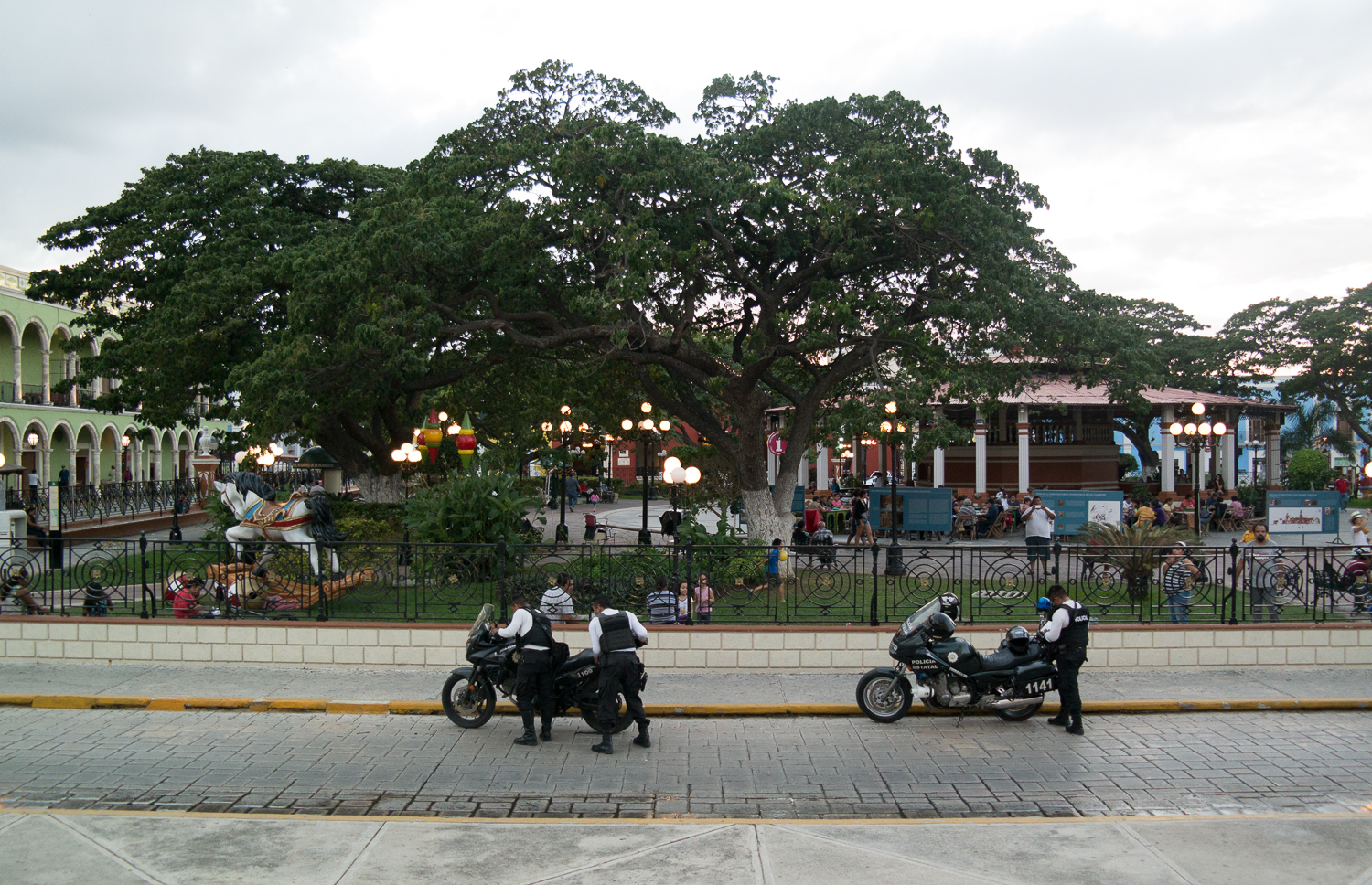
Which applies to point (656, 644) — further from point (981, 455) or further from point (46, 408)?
point (46, 408)

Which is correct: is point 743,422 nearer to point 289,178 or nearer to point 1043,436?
point 289,178

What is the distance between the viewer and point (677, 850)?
6.64 metres

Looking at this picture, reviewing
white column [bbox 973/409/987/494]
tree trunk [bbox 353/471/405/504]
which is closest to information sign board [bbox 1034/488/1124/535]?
white column [bbox 973/409/987/494]

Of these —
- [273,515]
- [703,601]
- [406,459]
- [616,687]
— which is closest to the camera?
[616,687]

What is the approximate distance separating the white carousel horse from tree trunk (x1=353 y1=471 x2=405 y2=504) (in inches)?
555

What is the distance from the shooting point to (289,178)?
28.5 meters

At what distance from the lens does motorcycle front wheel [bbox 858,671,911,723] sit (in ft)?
33.2

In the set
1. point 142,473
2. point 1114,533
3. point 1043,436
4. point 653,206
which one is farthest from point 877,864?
point 142,473

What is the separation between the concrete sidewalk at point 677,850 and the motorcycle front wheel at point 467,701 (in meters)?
2.62

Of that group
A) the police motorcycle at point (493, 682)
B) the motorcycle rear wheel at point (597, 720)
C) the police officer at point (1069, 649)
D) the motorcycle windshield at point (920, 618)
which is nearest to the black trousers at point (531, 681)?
the police motorcycle at point (493, 682)

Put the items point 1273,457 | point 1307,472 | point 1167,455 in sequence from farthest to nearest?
point 1273,457 < point 1307,472 < point 1167,455

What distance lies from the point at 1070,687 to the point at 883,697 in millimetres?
1888

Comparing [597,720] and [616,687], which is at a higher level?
[616,687]

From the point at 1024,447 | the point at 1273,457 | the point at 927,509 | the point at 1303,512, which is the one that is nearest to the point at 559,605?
the point at 927,509
